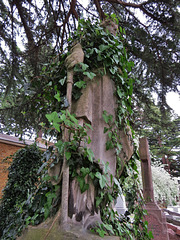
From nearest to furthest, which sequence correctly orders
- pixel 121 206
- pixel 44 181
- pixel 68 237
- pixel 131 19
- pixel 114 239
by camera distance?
pixel 68 237, pixel 114 239, pixel 44 181, pixel 131 19, pixel 121 206

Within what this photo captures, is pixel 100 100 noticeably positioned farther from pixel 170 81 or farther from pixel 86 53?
pixel 170 81

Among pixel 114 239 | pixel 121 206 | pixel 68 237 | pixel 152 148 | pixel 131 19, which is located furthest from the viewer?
pixel 152 148

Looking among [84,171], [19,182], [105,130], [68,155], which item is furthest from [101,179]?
[19,182]

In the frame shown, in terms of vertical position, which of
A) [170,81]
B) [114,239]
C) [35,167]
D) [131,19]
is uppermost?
[131,19]

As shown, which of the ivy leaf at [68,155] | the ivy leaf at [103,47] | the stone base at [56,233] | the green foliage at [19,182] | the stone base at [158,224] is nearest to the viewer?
the stone base at [56,233]

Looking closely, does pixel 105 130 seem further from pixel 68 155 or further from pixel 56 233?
pixel 56 233

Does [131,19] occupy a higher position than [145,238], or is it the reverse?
[131,19]

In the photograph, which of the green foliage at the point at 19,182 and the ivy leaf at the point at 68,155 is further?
the green foliage at the point at 19,182

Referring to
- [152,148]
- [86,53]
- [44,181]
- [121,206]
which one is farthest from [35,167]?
[152,148]

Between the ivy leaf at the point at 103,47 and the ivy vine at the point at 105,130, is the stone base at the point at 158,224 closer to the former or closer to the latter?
the ivy vine at the point at 105,130

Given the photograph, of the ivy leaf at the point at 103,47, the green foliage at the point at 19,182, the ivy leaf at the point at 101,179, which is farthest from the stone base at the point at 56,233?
the green foliage at the point at 19,182

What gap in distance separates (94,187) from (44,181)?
1.44ft

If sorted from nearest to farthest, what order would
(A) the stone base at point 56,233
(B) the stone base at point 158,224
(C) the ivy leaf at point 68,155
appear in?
(A) the stone base at point 56,233 → (C) the ivy leaf at point 68,155 → (B) the stone base at point 158,224

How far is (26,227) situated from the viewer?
1.27 m
